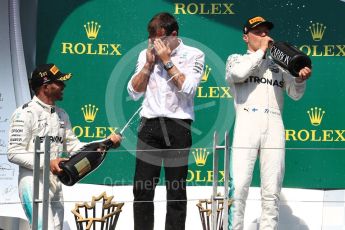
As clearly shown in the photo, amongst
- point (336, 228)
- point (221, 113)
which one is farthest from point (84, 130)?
point (336, 228)

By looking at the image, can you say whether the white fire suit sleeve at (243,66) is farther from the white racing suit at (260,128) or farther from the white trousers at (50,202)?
the white trousers at (50,202)

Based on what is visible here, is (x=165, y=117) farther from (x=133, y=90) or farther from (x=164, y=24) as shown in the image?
(x=164, y=24)

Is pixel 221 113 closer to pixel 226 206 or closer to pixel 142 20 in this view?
pixel 142 20

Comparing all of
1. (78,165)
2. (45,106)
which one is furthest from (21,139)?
(78,165)

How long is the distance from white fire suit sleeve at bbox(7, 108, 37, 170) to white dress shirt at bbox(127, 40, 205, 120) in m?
0.71

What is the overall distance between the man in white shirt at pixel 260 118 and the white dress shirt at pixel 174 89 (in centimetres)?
25

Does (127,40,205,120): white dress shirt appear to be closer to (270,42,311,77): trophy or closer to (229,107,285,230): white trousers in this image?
(229,107,285,230): white trousers

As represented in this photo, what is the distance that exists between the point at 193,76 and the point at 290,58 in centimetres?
65

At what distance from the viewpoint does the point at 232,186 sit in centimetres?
747

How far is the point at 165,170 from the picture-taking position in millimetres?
7414

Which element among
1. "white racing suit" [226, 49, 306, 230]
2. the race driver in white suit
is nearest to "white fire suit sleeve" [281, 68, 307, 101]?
"white racing suit" [226, 49, 306, 230]

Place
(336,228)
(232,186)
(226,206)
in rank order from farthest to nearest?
(336,228), (232,186), (226,206)

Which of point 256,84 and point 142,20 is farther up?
point 142,20

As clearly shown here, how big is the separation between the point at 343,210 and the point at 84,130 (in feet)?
7.33
